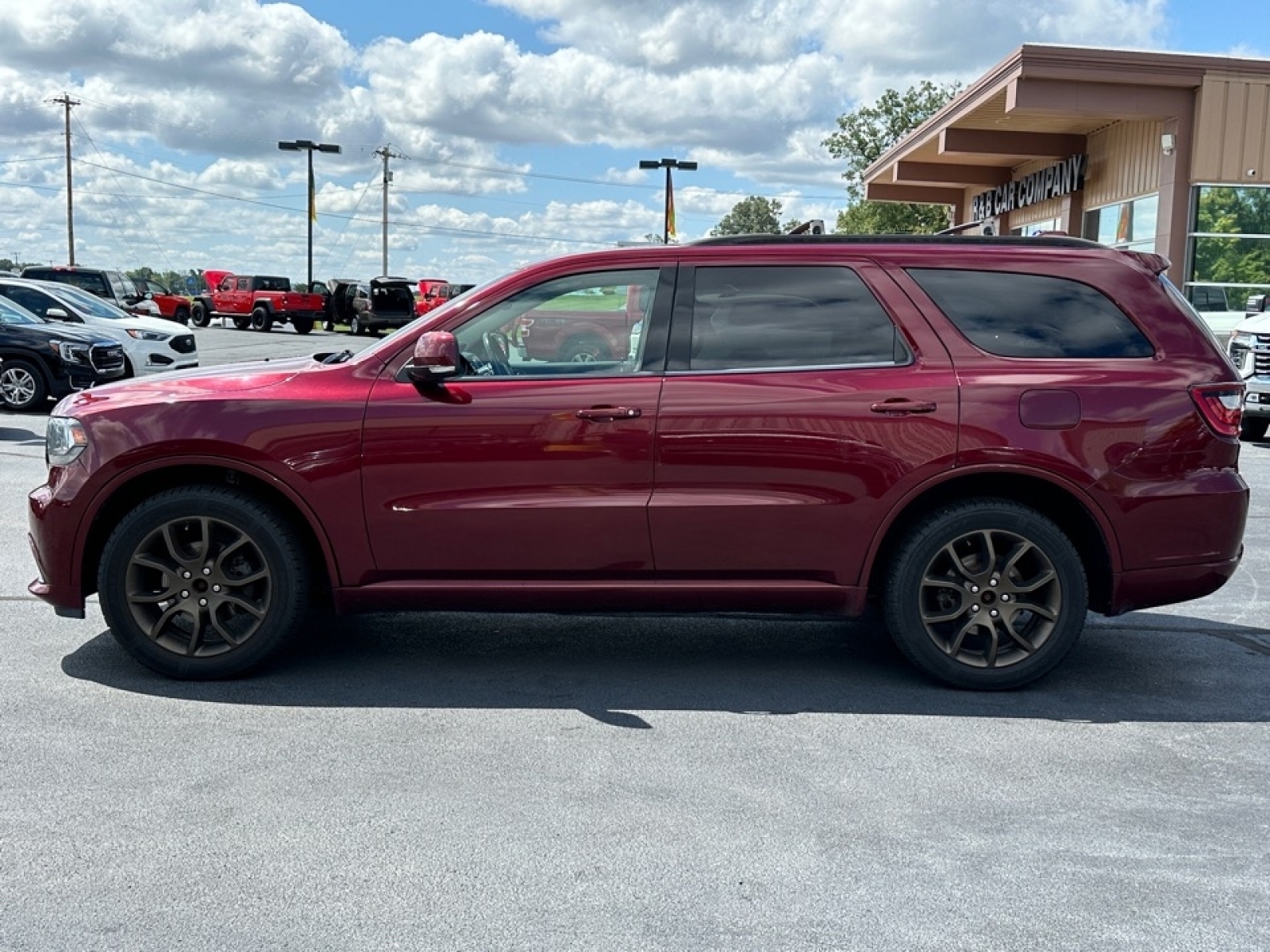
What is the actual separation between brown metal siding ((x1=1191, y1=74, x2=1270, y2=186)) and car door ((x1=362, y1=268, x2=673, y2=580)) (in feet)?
61.8

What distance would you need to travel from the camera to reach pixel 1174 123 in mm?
21078

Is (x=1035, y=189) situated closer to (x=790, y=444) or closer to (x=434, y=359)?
(x=790, y=444)

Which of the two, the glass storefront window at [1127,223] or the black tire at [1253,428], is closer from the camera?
the black tire at [1253,428]

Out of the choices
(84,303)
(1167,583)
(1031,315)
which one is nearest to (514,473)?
(1031,315)

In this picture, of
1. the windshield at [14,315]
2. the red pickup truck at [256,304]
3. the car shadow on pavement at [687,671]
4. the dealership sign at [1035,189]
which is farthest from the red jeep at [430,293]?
the car shadow on pavement at [687,671]

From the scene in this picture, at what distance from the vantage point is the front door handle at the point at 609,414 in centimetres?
497

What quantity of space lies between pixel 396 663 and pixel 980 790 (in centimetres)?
252

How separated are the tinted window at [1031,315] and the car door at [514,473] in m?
1.22

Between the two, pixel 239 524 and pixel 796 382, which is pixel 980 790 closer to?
pixel 796 382

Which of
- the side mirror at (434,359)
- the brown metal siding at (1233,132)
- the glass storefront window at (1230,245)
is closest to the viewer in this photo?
the side mirror at (434,359)

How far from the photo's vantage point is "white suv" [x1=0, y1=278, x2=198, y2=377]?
707 inches

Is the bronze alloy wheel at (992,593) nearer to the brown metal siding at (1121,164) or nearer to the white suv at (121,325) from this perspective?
the white suv at (121,325)

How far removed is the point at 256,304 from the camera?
4419 centimetres

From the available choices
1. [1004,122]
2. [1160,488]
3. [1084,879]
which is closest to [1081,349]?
[1160,488]
